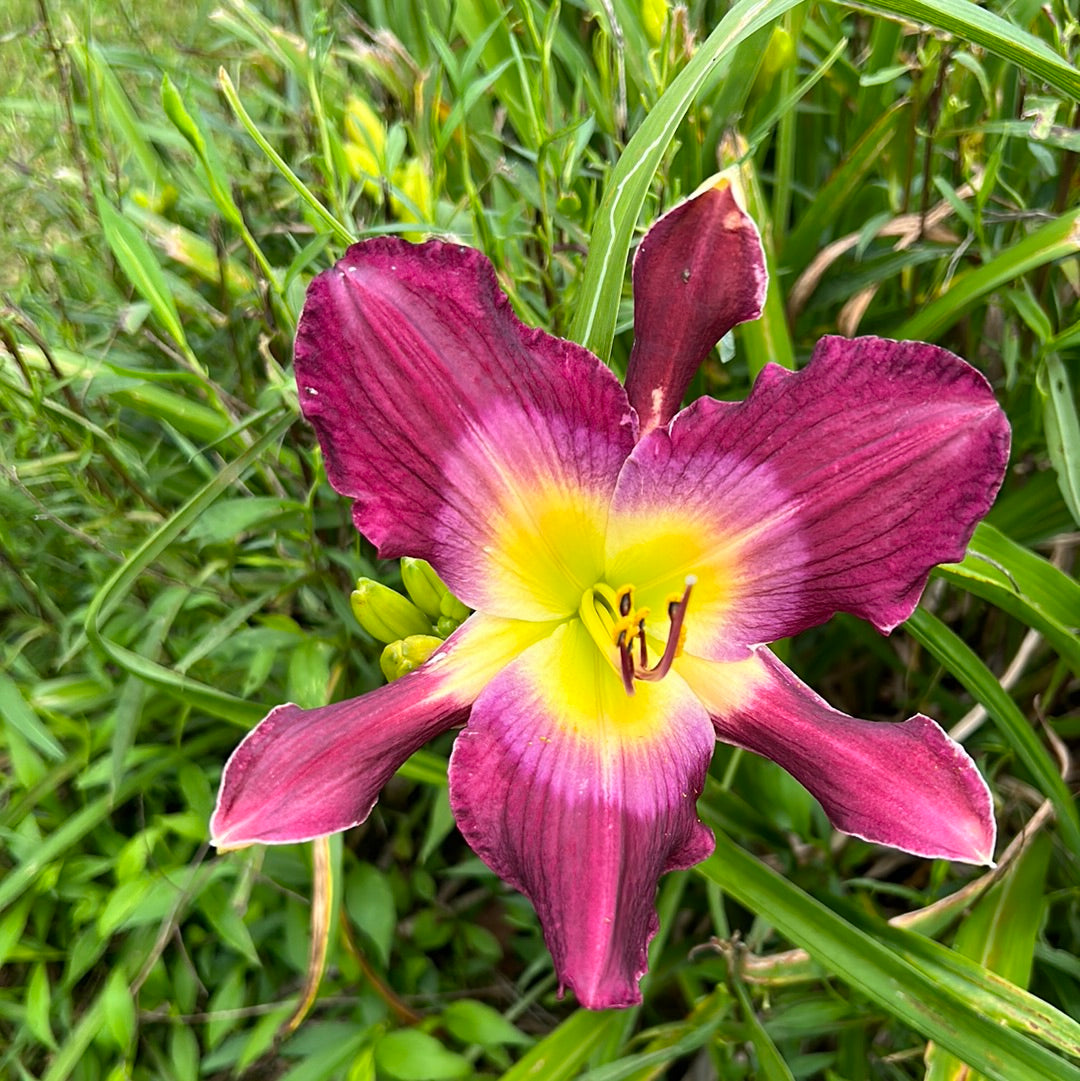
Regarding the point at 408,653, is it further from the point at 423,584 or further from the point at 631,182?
the point at 631,182

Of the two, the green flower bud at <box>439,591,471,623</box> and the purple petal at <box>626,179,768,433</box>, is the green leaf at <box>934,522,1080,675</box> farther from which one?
the green flower bud at <box>439,591,471,623</box>

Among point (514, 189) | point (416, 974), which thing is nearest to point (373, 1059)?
point (416, 974)

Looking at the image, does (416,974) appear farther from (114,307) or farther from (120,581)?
(114,307)

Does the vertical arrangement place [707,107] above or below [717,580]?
above

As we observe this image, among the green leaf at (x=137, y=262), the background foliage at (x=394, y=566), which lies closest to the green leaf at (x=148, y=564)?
the background foliage at (x=394, y=566)

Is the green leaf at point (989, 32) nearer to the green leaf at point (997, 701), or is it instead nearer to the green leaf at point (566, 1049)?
the green leaf at point (997, 701)

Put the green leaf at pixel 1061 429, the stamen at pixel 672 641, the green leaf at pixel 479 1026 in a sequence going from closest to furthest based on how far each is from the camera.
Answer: the stamen at pixel 672 641 → the green leaf at pixel 1061 429 → the green leaf at pixel 479 1026
